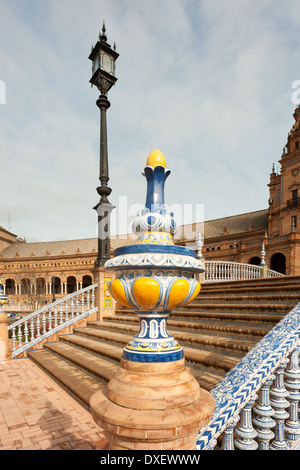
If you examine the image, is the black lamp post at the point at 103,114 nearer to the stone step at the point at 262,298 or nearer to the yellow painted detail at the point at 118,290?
the stone step at the point at 262,298

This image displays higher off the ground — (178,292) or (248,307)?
(178,292)

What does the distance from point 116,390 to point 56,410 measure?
3.16 m

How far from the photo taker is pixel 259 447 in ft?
5.35

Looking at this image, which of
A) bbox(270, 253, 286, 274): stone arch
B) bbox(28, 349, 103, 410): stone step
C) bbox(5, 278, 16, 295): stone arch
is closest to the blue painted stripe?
bbox(28, 349, 103, 410): stone step

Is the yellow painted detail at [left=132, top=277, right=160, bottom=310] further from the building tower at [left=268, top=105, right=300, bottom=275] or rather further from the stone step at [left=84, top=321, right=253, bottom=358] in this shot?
the building tower at [left=268, top=105, right=300, bottom=275]

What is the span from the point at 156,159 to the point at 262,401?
5.78 feet

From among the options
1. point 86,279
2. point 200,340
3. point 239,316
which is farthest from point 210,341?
point 86,279

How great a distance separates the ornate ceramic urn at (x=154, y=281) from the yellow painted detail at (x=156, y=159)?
35mm

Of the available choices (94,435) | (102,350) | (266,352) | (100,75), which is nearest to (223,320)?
(102,350)

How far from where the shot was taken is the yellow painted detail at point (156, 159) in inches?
63.7

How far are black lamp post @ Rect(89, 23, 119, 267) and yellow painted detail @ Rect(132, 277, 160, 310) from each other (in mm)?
6755

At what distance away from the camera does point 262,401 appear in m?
1.64

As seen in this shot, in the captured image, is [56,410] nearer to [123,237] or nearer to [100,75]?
[100,75]

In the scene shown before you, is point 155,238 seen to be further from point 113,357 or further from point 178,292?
point 113,357
